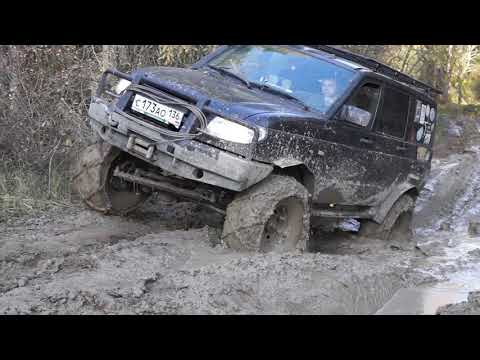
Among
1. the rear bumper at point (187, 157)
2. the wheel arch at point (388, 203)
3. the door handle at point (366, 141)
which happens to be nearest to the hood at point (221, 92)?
the rear bumper at point (187, 157)

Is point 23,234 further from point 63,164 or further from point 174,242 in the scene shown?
point 63,164

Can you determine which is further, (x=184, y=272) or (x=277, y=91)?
(x=277, y=91)

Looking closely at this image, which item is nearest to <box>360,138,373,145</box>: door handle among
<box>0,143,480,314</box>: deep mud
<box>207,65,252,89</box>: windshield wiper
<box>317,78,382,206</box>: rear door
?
<box>317,78,382,206</box>: rear door

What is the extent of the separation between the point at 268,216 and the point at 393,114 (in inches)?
102

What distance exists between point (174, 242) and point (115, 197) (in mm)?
1036

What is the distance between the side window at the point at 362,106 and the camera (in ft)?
20.0

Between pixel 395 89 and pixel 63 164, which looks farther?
pixel 63 164

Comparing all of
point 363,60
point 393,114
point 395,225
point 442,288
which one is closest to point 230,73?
point 363,60

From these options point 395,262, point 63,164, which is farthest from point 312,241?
point 63,164

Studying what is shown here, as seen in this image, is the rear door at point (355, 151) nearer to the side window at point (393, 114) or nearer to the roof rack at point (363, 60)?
the side window at point (393, 114)

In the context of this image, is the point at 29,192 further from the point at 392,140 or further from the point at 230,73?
the point at 392,140

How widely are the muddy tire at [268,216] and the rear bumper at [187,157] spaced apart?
162mm

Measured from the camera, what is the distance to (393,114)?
6996 millimetres

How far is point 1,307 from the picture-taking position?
3531 millimetres
